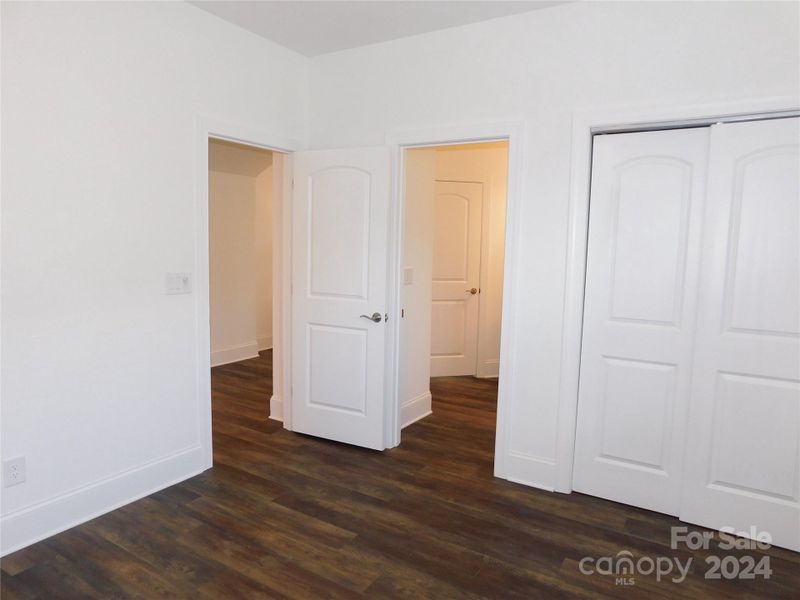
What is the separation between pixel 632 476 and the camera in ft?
9.38

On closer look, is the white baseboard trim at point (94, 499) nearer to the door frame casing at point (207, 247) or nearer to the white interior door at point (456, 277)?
the door frame casing at point (207, 247)

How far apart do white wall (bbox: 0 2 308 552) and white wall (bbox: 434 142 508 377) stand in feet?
8.61

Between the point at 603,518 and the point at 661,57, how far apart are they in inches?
92.9

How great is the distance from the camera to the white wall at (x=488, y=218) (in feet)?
17.6

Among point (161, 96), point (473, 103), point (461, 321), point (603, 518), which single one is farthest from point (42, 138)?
point (461, 321)

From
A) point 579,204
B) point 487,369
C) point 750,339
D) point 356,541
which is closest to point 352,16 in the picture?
point 579,204

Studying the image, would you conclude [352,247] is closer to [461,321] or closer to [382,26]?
[382,26]

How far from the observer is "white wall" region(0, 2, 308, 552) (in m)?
2.32

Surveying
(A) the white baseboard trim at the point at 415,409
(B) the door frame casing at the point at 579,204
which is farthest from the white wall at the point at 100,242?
(B) the door frame casing at the point at 579,204

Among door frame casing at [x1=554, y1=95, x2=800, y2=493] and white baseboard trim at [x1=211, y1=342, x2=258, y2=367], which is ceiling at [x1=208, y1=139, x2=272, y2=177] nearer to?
white baseboard trim at [x1=211, y1=342, x2=258, y2=367]

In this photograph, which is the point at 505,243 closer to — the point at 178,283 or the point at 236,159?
the point at 178,283

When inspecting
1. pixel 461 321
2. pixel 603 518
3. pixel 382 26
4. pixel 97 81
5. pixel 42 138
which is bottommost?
pixel 603 518

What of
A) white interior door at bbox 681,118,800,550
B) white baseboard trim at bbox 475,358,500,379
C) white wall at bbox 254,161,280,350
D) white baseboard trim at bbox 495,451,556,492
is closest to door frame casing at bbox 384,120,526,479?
white baseboard trim at bbox 495,451,556,492

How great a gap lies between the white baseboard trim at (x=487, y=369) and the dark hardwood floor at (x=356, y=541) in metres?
2.14
